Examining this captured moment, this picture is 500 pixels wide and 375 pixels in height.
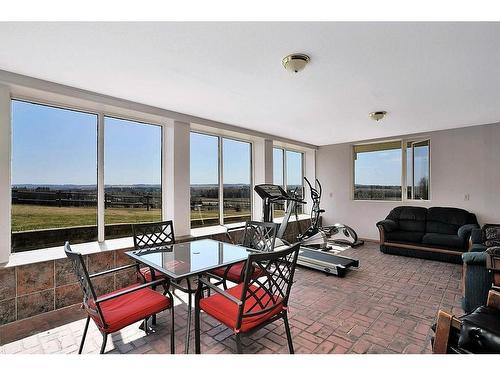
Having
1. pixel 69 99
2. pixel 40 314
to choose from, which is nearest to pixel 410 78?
pixel 69 99

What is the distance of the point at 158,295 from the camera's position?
2127 millimetres

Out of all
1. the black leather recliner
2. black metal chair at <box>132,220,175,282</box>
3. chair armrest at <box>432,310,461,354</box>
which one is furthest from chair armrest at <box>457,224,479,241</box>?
black metal chair at <box>132,220,175,282</box>

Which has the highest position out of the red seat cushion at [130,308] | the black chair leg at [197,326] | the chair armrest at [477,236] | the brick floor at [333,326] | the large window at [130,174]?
the large window at [130,174]

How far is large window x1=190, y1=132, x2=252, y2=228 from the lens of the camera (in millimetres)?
4629

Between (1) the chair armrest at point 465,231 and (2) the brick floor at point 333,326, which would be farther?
(1) the chair armrest at point 465,231

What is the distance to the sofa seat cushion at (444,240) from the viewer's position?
167 inches

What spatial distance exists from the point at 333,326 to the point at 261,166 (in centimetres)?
364

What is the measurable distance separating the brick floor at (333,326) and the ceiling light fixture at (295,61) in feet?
7.83

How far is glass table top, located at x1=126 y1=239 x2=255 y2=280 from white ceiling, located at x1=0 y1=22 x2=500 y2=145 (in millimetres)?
1795

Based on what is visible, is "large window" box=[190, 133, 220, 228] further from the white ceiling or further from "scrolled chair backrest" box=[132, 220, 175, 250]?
"scrolled chair backrest" box=[132, 220, 175, 250]

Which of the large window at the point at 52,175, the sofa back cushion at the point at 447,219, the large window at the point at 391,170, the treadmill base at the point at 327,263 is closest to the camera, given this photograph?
the large window at the point at 52,175

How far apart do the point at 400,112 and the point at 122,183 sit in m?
4.32

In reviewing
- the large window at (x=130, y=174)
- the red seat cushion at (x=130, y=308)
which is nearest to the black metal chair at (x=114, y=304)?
the red seat cushion at (x=130, y=308)

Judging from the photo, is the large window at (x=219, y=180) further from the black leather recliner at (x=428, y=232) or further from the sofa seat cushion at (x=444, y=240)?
the sofa seat cushion at (x=444, y=240)
